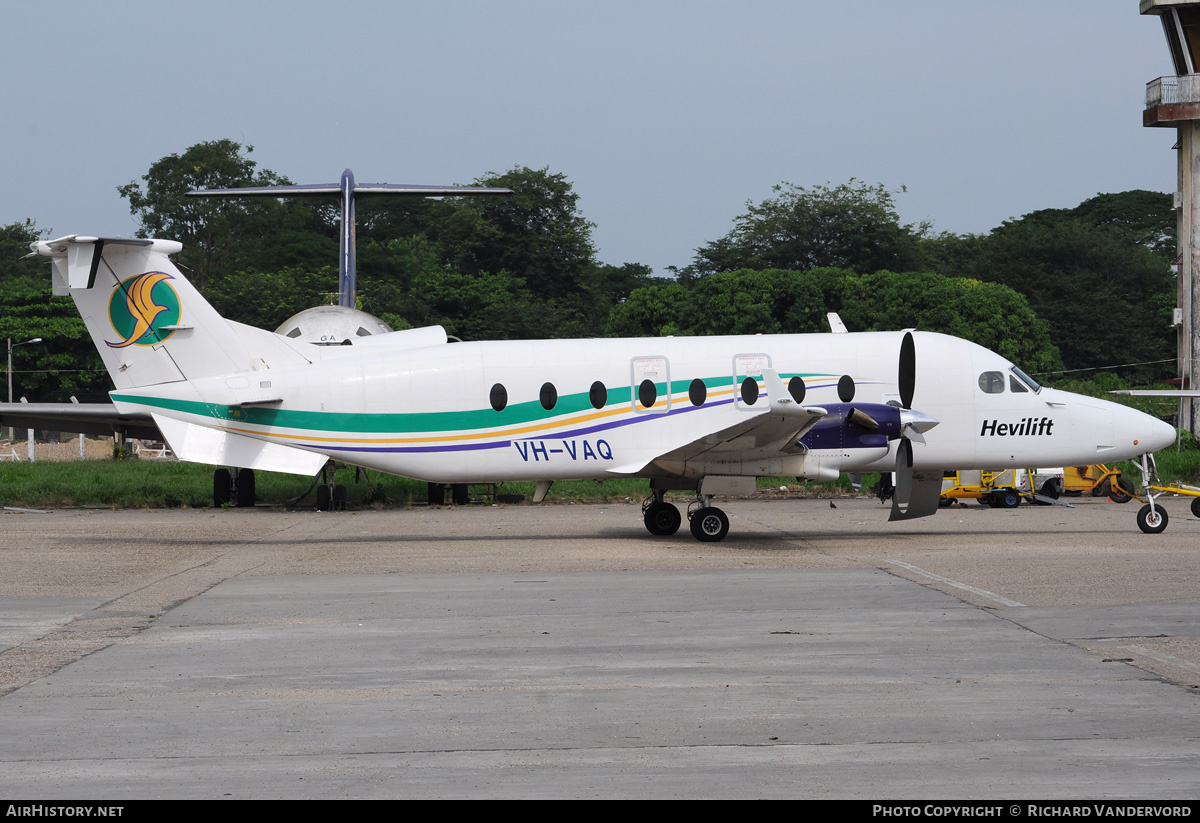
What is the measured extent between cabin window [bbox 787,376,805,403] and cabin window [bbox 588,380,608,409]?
2972 millimetres

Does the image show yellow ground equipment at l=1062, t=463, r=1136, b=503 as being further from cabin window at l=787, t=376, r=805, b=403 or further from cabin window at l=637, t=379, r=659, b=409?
cabin window at l=637, t=379, r=659, b=409

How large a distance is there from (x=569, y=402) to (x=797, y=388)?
3.70m

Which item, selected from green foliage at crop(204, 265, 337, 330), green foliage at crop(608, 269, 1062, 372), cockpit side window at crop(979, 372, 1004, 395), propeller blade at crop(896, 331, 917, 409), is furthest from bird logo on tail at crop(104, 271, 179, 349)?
green foliage at crop(204, 265, 337, 330)

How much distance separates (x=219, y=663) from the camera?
9.14 meters

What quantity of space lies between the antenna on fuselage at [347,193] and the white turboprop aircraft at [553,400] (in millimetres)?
14778

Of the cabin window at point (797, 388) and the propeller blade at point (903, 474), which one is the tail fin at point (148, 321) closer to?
the cabin window at point (797, 388)

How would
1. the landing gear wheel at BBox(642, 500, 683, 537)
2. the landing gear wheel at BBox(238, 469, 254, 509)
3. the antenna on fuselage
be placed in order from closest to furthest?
the landing gear wheel at BBox(642, 500, 683, 537) → the landing gear wheel at BBox(238, 469, 254, 509) → the antenna on fuselage

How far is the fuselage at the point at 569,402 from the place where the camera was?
19.3 metres

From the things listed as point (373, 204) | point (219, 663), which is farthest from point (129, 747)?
point (373, 204)

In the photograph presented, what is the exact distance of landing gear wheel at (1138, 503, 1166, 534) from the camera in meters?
19.7

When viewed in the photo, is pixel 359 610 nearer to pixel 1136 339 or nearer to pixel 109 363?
pixel 109 363

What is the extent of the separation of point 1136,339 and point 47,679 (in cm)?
7099

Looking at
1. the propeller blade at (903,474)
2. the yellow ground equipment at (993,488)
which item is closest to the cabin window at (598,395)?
the propeller blade at (903,474)

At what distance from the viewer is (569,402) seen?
63.5 ft
